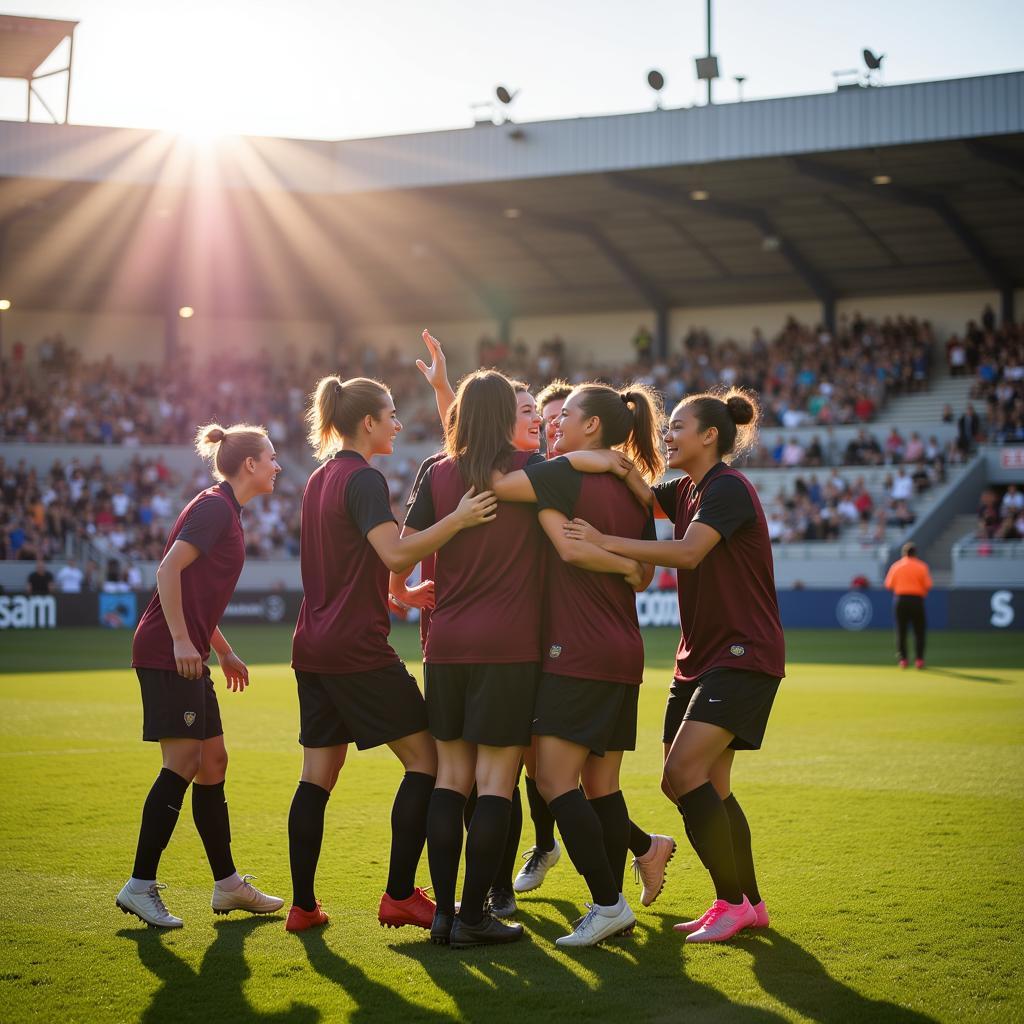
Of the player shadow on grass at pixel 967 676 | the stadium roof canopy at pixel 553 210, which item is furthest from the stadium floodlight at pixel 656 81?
the player shadow on grass at pixel 967 676

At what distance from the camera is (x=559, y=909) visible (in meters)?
6.05

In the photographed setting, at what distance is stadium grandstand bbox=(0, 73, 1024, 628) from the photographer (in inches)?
1218

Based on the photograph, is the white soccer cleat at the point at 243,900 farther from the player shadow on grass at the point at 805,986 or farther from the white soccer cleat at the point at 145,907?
the player shadow on grass at the point at 805,986

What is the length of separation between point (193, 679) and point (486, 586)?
1390mm

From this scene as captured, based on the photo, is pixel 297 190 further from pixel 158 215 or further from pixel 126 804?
pixel 126 804

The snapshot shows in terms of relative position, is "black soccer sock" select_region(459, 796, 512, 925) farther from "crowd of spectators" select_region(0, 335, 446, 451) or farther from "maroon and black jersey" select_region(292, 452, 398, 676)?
"crowd of spectators" select_region(0, 335, 446, 451)

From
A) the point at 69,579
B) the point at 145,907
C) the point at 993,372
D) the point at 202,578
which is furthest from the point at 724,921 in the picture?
the point at 993,372

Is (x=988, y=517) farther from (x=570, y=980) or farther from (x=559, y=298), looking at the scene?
(x=570, y=980)

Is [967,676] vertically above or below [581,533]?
below

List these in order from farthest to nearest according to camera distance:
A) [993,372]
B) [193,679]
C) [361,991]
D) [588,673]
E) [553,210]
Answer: [553,210] < [993,372] < [193,679] < [588,673] < [361,991]

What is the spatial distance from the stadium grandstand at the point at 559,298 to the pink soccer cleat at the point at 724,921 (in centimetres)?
2393

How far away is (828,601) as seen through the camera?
2931 cm

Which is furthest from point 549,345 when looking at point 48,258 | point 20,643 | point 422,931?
point 422,931

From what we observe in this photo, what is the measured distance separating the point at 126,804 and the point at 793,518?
2612 cm
